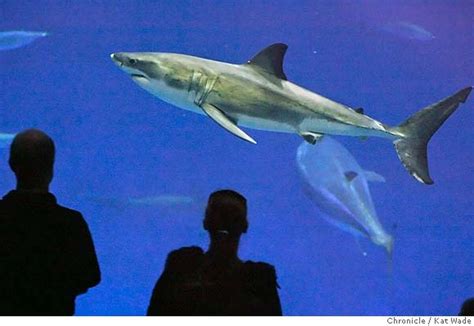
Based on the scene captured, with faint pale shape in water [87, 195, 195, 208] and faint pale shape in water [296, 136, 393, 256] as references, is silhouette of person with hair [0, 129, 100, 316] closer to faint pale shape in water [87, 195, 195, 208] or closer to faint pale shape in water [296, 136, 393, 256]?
faint pale shape in water [87, 195, 195, 208]

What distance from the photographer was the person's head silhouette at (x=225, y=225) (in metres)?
2.88

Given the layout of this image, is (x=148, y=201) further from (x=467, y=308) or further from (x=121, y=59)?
(x=467, y=308)

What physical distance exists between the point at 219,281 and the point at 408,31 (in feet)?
6.34

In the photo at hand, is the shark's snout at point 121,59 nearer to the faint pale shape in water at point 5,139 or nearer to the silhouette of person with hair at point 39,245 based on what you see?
the silhouette of person with hair at point 39,245

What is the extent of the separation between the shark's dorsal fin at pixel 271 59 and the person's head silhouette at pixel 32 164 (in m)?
1.17

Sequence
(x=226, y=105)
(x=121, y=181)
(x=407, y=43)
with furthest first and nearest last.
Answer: (x=407, y=43), (x=121, y=181), (x=226, y=105)

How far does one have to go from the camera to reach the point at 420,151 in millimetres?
3129

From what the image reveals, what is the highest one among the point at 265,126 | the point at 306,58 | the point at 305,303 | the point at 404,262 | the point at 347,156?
the point at 306,58

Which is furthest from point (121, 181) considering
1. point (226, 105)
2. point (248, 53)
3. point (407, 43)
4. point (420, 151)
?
point (407, 43)

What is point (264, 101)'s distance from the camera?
118 inches

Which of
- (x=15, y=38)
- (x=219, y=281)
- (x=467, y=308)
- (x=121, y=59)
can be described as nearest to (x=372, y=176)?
(x=467, y=308)

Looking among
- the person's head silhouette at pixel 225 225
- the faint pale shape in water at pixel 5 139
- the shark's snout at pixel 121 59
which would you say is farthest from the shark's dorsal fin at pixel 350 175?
the faint pale shape in water at pixel 5 139

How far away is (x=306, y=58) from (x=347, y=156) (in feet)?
2.13

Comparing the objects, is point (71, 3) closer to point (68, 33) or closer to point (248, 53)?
point (68, 33)
